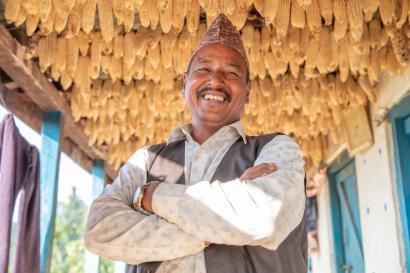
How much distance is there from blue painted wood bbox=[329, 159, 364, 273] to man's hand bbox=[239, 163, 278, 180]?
175 inches

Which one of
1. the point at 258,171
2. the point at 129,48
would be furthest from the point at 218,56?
the point at 129,48

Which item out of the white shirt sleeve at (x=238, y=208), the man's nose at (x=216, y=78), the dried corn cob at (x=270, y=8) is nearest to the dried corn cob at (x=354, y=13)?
the dried corn cob at (x=270, y=8)

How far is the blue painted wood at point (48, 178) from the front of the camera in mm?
4379

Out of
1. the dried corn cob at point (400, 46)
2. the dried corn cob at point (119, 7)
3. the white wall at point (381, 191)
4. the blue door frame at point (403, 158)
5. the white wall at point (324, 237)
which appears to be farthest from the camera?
the white wall at point (324, 237)

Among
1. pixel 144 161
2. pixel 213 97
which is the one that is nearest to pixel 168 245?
pixel 144 161

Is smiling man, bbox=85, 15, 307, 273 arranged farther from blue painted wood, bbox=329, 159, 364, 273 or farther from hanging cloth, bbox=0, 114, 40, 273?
blue painted wood, bbox=329, 159, 364, 273

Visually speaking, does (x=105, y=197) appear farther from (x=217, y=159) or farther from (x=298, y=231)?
(x=298, y=231)

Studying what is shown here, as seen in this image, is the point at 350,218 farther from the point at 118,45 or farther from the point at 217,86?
the point at 217,86

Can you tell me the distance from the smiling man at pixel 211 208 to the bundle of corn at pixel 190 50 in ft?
4.68

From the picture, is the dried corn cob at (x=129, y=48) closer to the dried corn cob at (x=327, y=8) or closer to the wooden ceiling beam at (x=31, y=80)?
the wooden ceiling beam at (x=31, y=80)

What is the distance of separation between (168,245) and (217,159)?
409 millimetres

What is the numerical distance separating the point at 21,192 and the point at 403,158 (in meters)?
3.14

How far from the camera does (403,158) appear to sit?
13.7ft

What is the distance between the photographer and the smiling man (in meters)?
1.53
